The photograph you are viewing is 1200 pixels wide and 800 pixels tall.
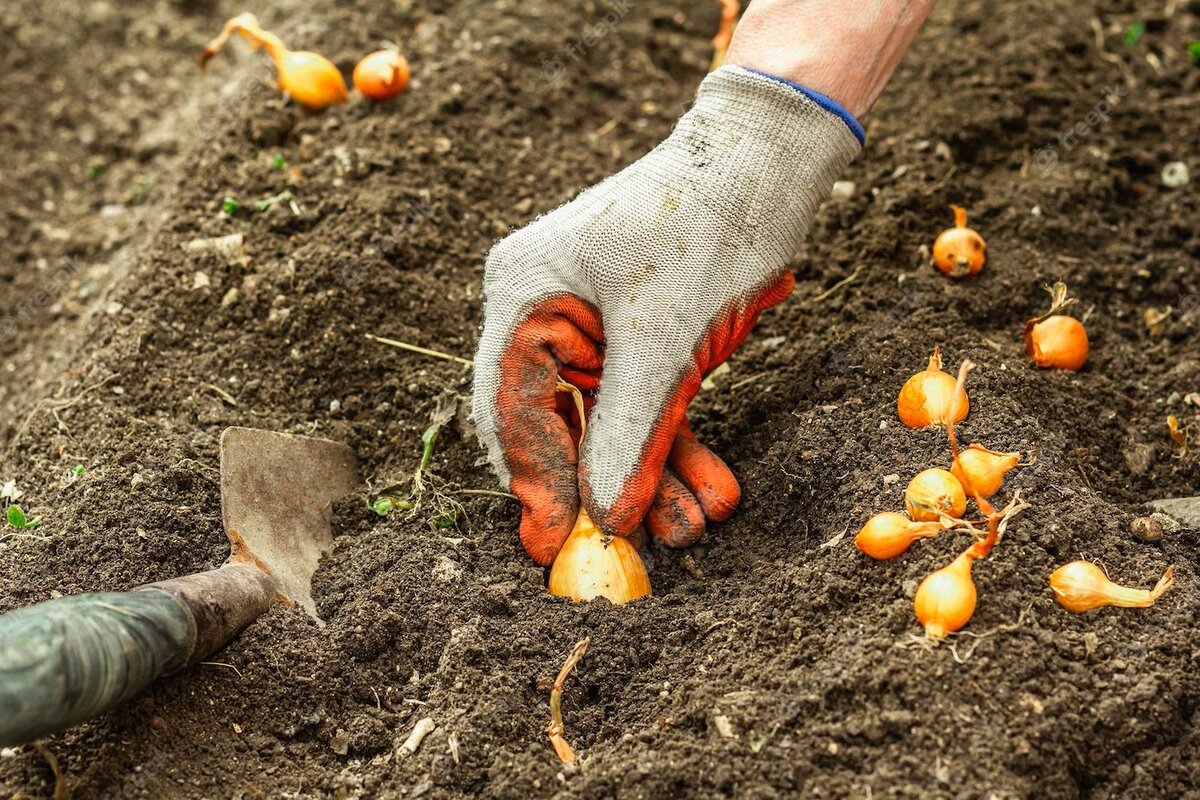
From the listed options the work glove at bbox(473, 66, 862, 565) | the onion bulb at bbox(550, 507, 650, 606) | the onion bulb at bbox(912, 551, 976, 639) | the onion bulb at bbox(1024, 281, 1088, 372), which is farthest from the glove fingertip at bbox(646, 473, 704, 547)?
the onion bulb at bbox(1024, 281, 1088, 372)

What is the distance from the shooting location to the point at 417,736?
232 centimetres

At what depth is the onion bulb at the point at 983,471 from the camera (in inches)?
96.1

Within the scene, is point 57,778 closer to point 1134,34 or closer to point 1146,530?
point 1146,530

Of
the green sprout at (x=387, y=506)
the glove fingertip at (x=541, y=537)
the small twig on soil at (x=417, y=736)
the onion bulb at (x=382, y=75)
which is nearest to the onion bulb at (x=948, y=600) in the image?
the glove fingertip at (x=541, y=537)

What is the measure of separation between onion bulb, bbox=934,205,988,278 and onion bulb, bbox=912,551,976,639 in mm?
1387

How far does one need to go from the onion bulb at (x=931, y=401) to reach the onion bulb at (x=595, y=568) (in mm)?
743

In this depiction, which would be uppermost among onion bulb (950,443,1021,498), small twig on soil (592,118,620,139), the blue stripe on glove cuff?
the blue stripe on glove cuff

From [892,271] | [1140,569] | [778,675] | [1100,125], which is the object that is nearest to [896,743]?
[778,675]

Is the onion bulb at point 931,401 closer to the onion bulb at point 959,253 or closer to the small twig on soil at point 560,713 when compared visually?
the onion bulb at point 959,253

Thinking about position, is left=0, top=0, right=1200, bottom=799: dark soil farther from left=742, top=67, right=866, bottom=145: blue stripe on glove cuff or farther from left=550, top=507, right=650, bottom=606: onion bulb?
left=742, top=67, right=866, bottom=145: blue stripe on glove cuff

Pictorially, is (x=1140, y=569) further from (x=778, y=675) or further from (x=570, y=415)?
(x=570, y=415)

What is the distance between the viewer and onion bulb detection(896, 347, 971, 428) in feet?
8.78

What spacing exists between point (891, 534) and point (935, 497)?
0.12 meters

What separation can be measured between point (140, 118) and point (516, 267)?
3.23 meters
